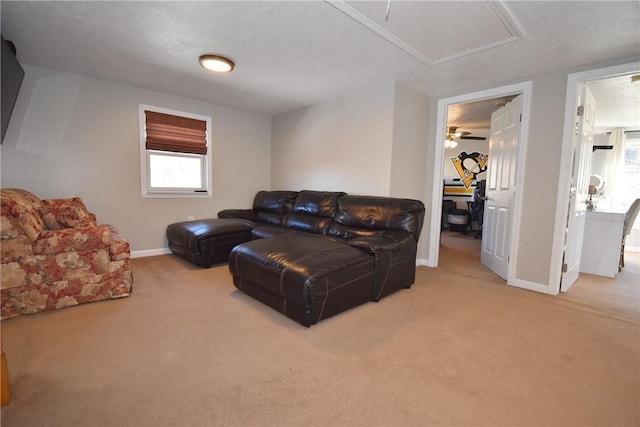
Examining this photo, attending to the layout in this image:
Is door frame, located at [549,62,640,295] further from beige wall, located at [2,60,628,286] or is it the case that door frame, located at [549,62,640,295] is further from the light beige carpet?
the light beige carpet

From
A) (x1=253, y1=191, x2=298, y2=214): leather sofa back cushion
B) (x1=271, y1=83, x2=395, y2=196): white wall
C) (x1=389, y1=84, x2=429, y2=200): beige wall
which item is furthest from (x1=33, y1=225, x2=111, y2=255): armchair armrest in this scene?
(x1=389, y1=84, x2=429, y2=200): beige wall

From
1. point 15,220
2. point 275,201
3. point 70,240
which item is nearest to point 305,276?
point 70,240

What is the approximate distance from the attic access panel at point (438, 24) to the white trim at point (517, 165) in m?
0.92

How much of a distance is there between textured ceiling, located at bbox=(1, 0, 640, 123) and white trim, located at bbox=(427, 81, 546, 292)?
0.41 ft

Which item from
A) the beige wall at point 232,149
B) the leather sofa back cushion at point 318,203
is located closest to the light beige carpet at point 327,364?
the beige wall at point 232,149

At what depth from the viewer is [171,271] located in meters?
3.30

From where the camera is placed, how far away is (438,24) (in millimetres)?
2131

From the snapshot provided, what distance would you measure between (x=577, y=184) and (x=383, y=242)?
2168 millimetres

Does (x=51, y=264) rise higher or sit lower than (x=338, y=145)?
lower

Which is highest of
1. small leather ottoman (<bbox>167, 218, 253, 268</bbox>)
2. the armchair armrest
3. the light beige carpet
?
the armchair armrest

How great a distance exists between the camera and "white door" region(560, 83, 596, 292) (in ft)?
9.08

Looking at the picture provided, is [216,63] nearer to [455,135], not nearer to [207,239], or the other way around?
[207,239]

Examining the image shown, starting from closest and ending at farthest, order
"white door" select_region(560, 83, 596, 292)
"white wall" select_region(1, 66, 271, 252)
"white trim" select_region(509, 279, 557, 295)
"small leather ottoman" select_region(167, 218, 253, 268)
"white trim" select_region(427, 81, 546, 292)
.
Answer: "white door" select_region(560, 83, 596, 292), "white trim" select_region(509, 279, 557, 295), "white trim" select_region(427, 81, 546, 292), "white wall" select_region(1, 66, 271, 252), "small leather ottoman" select_region(167, 218, 253, 268)

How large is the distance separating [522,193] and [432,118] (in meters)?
1.45
